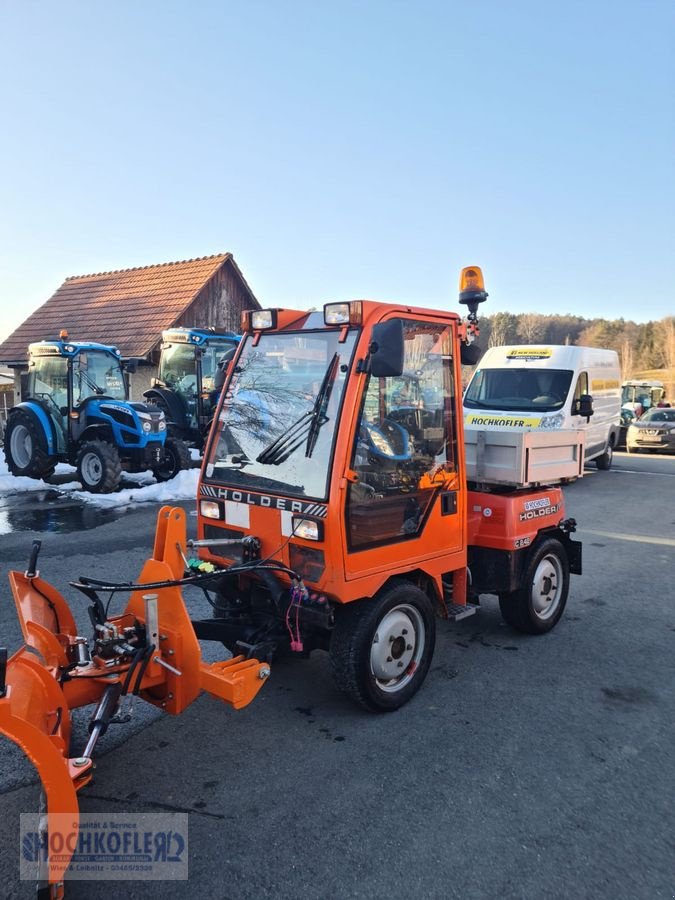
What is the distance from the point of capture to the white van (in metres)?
11.8

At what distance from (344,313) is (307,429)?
662mm

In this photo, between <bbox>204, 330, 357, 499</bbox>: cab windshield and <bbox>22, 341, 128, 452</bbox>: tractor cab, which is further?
<bbox>22, 341, 128, 452</bbox>: tractor cab

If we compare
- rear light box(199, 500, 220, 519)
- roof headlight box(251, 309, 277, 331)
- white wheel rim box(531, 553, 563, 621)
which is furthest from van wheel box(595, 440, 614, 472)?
rear light box(199, 500, 220, 519)

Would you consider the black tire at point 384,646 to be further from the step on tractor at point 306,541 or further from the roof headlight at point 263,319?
the roof headlight at point 263,319

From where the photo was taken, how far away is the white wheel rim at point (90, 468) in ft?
36.6

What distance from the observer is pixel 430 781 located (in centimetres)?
316

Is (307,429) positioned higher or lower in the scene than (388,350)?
lower

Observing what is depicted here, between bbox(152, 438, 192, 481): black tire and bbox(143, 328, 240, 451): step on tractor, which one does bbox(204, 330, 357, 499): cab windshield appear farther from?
bbox(143, 328, 240, 451): step on tractor

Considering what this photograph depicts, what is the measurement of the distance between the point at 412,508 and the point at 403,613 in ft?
2.00

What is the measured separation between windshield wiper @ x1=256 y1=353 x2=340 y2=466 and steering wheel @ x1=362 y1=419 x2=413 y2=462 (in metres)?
0.26

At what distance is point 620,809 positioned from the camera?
9.81 feet

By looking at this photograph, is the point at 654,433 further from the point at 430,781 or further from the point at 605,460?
the point at 430,781

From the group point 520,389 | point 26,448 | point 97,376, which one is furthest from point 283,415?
point 26,448

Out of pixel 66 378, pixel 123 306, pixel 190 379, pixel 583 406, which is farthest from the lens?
pixel 123 306
